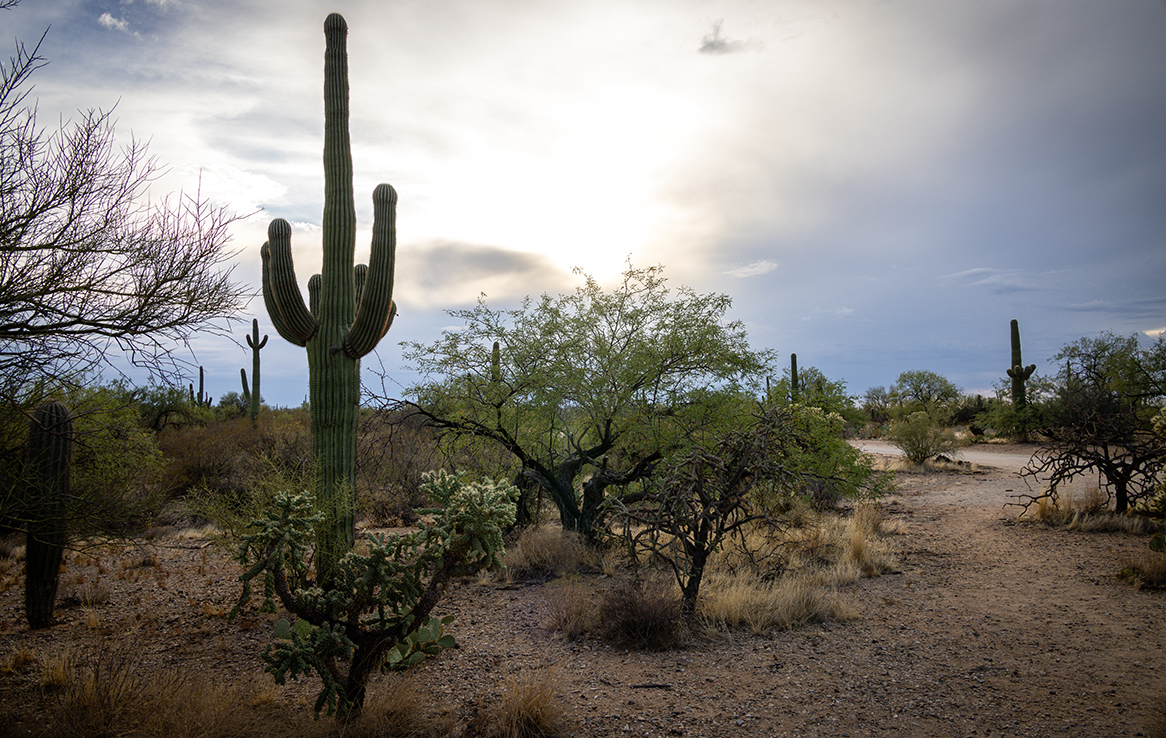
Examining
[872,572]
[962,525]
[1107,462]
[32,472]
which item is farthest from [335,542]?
[1107,462]

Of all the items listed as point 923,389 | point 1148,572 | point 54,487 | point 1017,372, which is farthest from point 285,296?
point 923,389

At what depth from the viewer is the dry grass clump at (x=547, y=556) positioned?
884 cm

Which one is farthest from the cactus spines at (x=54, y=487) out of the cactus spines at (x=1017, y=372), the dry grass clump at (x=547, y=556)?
the cactus spines at (x=1017, y=372)

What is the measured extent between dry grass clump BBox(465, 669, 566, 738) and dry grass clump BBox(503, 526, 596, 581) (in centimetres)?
435

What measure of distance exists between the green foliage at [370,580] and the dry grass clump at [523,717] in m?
0.56

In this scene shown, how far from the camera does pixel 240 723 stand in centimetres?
396

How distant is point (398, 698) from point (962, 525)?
10.5 meters

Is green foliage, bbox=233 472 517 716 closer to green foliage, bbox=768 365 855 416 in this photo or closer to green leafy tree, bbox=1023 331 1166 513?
green foliage, bbox=768 365 855 416

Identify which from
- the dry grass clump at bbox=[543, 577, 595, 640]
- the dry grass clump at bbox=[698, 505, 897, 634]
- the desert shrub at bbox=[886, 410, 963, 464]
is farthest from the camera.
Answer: the desert shrub at bbox=[886, 410, 963, 464]

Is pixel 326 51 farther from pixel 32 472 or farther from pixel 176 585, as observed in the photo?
pixel 176 585

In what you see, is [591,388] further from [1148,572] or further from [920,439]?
[920,439]

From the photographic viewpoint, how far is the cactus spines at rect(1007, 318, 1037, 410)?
92.2 feet

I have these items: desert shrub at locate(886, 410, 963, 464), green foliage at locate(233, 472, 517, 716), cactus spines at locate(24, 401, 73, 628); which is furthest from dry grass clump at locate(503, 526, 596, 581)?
desert shrub at locate(886, 410, 963, 464)

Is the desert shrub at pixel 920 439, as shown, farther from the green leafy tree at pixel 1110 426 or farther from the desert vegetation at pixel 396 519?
the desert vegetation at pixel 396 519
